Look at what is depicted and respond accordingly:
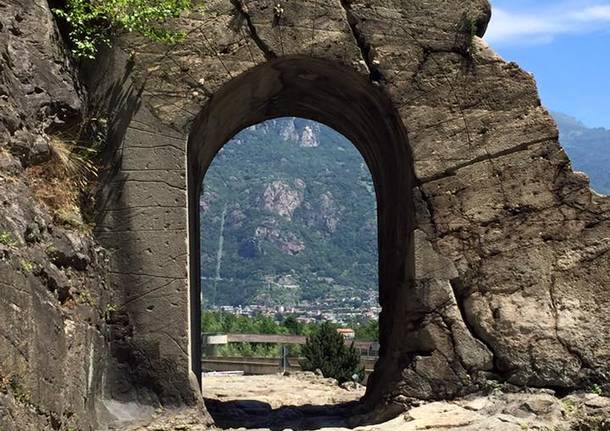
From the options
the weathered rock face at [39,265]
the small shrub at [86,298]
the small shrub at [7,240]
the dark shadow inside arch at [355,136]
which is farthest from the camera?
the dark shadow inside arch at [355,136]

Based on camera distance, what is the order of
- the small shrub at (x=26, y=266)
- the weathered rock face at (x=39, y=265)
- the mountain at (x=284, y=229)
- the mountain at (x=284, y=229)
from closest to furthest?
the weathered rock face at (x=39, y=265), the small shrub at (x=26, y=266), the mountain at (x=284, y=229), the mountain at (x=284, y=229)

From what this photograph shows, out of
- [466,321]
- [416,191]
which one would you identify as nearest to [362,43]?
[416,191]

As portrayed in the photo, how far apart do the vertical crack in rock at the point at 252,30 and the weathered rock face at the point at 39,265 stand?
1.81 m

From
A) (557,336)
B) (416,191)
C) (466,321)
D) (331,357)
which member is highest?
(416,191)

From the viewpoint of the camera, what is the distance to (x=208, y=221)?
107250 mm

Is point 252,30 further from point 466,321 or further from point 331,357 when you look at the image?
point 331,357

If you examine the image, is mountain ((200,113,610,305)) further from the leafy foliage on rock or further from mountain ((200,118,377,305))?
the leafy foliage on rock

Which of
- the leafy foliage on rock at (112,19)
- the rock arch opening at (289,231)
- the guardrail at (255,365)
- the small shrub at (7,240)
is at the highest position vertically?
the rock arch opening at (289,231)

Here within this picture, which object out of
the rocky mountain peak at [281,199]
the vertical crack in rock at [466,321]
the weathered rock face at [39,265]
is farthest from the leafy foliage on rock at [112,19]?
the rocky mountain peak at [281,199]

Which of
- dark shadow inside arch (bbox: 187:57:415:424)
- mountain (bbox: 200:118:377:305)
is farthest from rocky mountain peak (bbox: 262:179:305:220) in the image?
dark shadow inside arch (bbox: 187:57:415:424)

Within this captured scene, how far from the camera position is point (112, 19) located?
27.7 ft

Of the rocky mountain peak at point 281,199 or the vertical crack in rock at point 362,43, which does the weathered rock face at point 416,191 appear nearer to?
the vertical crack in rock at point 362,43

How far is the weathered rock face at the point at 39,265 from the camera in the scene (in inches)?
230

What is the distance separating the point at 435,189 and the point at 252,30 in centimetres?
249
